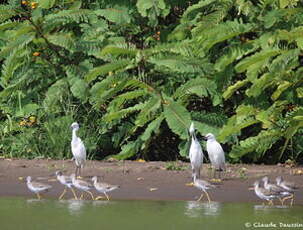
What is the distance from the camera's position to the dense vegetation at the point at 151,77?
12.6 meters

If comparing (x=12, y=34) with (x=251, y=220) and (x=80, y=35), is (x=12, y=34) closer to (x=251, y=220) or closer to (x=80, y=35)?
(x=80, y=35)

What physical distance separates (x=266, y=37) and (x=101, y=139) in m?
3.30

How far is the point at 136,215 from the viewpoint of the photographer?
925 centimetres

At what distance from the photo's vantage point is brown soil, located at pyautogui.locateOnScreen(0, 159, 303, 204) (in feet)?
35.3

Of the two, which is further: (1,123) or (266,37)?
(1,123)

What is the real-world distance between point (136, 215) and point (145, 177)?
8.34 feet

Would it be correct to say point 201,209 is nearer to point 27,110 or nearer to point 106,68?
point 106,68

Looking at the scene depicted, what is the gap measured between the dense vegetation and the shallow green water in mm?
2731

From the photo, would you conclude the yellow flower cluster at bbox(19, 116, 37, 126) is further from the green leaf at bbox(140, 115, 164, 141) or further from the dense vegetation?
the green leaf at bbox(140, 115, 164, 141)

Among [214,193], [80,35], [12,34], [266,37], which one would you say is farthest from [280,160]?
[12,34]

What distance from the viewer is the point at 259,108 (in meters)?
12.8

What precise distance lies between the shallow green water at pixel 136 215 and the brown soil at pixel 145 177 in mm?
471

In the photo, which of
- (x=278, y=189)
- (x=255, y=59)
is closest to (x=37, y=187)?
(x=278, y=189)

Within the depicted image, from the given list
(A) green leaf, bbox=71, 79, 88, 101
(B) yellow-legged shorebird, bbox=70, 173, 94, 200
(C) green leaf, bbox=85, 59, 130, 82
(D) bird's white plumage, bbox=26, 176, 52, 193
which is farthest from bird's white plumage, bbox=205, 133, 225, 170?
(A) green leaf, bbox=71, 79, 88, 101
